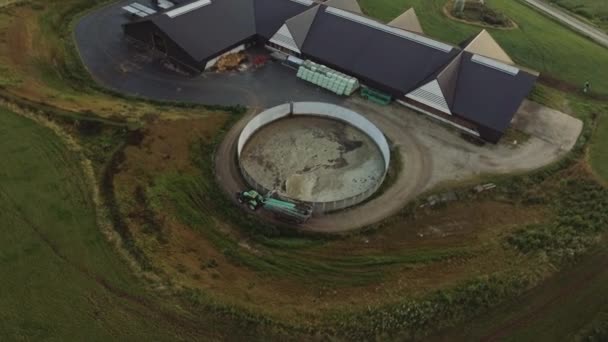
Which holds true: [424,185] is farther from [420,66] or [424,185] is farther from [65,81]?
[65,81]

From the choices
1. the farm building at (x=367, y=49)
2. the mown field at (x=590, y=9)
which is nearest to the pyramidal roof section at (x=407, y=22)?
the farm building at (x=367, y=49)

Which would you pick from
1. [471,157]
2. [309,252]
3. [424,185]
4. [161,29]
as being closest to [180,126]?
[161,29]

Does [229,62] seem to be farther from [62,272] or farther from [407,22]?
[62,272]

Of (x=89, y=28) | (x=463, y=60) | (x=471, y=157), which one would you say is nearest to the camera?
(x=471, y=157)

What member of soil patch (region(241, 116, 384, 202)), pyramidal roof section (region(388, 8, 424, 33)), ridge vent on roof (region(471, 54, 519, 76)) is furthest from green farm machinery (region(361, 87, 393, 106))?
pyramidal roof section (region(388, 8, 424, 33))

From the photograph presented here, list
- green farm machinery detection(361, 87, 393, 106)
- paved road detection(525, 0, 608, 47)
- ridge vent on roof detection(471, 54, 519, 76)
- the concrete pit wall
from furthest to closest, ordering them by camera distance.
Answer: paved road detection(525, 0, 608, 47)
green farm machinery detection(361, 87, 393, 106)
ridge vent on roof detection(471, 54, 519, 76)
the concrete pit wall

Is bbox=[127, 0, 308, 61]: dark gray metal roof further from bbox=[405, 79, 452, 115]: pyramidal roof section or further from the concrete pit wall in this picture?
bbox=[405, 79, 452, 115]: pyramidal roof section
